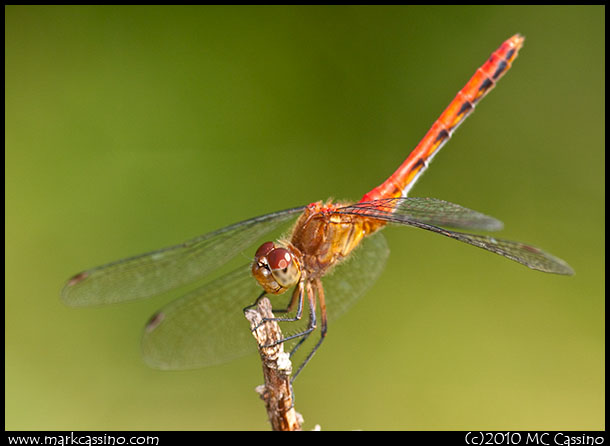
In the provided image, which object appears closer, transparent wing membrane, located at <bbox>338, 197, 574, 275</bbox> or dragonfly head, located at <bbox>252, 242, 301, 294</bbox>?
transparent wing membrane, located at <bbox>338, 197, 574, 275</bbox>

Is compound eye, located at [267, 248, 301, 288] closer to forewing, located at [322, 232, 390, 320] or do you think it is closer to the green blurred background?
forewing, located at [322, 232, 390, 320]

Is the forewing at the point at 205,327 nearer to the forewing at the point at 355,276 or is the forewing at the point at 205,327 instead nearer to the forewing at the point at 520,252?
the forewing at the point at 355,276

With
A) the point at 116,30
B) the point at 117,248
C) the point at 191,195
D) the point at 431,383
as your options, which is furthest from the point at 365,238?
the point at 116,30

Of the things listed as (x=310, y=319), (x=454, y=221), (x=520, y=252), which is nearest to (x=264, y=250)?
(x=310, y=319)

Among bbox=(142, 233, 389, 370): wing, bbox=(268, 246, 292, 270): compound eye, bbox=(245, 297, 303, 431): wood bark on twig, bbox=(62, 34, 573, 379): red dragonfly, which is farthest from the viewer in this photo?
bbox=(142, 233, 389, 370): wing

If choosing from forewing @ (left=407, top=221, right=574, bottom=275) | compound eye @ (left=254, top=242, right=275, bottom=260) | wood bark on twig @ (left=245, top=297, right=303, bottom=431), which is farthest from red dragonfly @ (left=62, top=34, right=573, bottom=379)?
wood bark on twig @ (left=245, top=297, right=303, bottom=431)

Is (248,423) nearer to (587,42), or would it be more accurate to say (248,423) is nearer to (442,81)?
(442,81)
